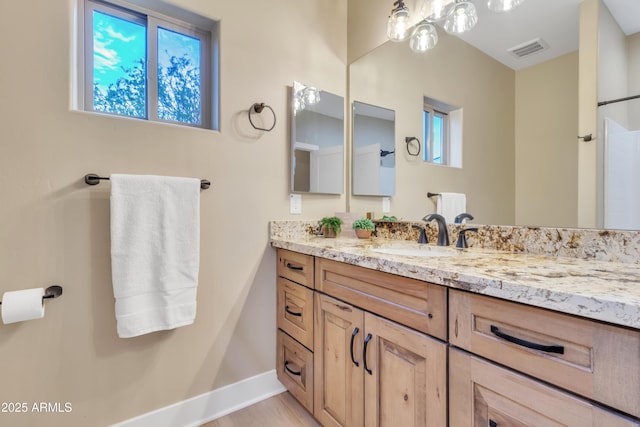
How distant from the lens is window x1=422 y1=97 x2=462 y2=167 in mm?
1519

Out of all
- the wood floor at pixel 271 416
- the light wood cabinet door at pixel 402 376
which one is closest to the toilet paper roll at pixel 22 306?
the wood floor at pixel 271 416

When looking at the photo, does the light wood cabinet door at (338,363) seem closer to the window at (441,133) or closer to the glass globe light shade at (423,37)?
the window at (441,133)

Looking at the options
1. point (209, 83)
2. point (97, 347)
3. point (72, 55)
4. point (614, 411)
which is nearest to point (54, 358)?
point (97, 347)

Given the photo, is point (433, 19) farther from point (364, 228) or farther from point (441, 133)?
point (364, 228)

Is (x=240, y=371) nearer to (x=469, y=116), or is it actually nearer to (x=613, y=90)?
(x=469, y=116)

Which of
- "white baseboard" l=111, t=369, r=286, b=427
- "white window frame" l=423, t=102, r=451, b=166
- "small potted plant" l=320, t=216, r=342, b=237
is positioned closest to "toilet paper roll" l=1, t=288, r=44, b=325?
"white baseboard" l=111, t=369, r=286, b=427

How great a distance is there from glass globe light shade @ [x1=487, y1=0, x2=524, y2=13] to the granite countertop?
3.60ft

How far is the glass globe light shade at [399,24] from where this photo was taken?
5.60 ft

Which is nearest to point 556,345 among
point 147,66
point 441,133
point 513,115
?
point 513,115

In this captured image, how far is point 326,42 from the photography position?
2.02 meters

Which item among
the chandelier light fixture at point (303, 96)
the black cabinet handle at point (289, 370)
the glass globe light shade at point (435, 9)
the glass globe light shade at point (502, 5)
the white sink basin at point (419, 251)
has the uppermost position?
the glass globe light shade at point (435, 9)

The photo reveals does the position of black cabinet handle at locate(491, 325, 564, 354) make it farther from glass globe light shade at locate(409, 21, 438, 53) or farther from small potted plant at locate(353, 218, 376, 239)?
glass globe light shade at locate(409, 21, 438, 53)

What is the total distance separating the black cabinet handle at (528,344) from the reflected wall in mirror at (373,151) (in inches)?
49.9

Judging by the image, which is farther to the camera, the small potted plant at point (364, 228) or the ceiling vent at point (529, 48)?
the small potted plant at point (364, 228)
